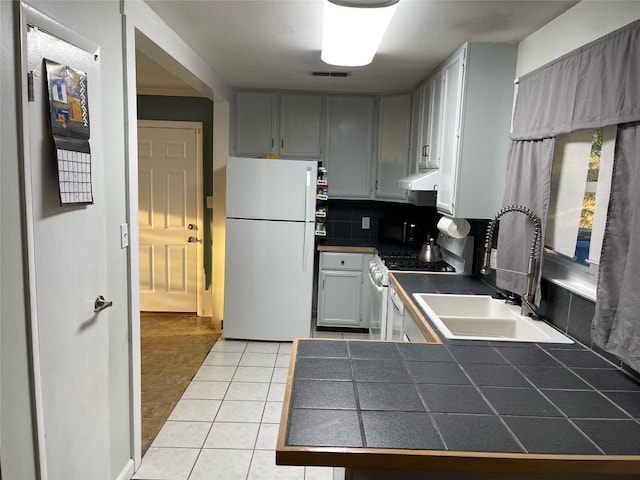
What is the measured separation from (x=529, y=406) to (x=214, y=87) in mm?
3177

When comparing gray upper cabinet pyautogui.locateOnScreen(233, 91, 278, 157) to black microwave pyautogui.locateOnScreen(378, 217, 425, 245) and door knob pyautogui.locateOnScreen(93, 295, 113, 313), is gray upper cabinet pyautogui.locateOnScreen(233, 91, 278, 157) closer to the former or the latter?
black microwave pyautogui.locateOnScreen(378, 217, 425, 245)

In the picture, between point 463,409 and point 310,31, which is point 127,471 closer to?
point 463,409

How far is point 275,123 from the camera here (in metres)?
4.30

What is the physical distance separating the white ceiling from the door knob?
4.61 feet

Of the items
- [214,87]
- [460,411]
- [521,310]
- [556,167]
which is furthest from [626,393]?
[214,87]

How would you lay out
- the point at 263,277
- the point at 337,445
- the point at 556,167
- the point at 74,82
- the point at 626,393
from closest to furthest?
the point at 337,445, the point at 626,393, the point at 74,82, the point at 556,167, the point at 263,277

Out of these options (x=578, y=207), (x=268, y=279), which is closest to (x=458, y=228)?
(x=578, y=207)

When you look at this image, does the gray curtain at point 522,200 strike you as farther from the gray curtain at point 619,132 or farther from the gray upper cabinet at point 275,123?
the gray upper cabinet at point 275,123

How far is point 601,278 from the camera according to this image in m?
1.58

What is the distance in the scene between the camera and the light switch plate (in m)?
2.01

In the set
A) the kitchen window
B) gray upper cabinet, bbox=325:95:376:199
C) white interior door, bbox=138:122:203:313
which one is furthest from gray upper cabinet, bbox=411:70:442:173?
white interior door, bbox=138:122:203:313

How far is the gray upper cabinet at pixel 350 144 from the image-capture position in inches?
171

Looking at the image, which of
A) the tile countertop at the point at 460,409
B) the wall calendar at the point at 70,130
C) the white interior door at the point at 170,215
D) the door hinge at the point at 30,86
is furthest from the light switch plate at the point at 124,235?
the white interior door at the point at 170,215

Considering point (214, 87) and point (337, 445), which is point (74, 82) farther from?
point (214, 87)
